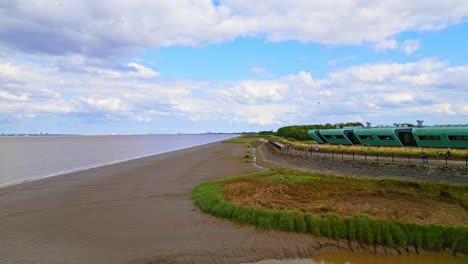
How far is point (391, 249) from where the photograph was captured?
33.6 feet

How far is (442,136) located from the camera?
3406cm

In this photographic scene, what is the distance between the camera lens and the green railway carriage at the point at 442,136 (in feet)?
106

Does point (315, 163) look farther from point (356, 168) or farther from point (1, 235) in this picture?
point (1, 235)

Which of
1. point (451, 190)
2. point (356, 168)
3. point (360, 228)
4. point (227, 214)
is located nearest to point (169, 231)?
point (227, 214)

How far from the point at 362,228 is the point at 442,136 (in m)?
32.0

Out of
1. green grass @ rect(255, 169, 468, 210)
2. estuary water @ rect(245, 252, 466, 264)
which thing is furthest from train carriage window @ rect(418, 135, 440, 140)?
estuary water @ rect(245, 252, 466, 264)

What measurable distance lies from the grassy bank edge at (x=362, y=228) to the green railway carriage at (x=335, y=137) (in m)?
42.6

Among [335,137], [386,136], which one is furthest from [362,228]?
[335,137]

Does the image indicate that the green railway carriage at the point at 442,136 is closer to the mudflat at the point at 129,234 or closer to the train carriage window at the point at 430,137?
the train carriage window at the point at 430,137

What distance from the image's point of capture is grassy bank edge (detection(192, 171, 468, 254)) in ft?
33.8

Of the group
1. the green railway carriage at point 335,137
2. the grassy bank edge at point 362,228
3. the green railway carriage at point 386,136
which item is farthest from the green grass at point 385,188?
the green railway carriage at point 335,137

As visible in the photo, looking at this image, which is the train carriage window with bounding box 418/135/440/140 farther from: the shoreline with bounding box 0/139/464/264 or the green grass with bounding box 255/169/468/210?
the shoreline with bounding box 0/139/464/264

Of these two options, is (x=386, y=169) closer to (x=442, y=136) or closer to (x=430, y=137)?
(x=442, y=136)

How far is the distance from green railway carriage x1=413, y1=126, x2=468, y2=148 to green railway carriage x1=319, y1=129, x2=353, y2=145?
1428 centimetres
